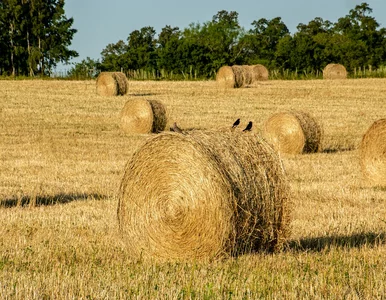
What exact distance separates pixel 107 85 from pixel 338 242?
27.8 meters

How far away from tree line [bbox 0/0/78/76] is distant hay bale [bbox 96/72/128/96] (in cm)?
3889

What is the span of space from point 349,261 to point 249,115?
20.3 meters

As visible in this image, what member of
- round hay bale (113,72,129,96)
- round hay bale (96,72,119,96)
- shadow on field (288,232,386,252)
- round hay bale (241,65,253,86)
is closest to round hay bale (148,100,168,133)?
round hay bale (96,72,119,96)

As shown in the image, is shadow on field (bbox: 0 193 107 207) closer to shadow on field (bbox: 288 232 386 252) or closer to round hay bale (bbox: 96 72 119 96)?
shadow on field (bbox: 288 232 386 252)

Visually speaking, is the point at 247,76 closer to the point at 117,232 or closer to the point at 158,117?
the point at 158,117

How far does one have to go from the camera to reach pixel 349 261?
23.1 ft

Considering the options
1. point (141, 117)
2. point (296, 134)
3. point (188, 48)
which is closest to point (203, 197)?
point (296, 134)

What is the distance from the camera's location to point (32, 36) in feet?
249

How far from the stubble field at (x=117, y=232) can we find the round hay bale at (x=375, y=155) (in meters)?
0.32

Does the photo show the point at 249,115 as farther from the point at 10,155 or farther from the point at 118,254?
the point at 118,254

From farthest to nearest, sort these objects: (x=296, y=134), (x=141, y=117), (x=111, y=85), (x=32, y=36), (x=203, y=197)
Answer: (x=32, y=36) < (x=111, y=85) < (x=141, y=117) < (x=296, y=134) < (x=203, y=197)

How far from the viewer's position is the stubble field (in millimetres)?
5953

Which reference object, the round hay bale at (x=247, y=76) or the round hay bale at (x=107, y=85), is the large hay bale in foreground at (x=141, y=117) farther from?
the round hay bale at (x=247, y=76)

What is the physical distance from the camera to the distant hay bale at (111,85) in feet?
115
